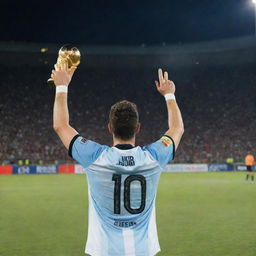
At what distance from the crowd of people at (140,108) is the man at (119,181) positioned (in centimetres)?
3748

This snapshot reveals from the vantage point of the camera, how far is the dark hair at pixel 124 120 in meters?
3.17

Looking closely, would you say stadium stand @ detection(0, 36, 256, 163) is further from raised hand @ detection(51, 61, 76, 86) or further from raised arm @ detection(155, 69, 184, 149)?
raised hand @ detection(51, 61, 76, 86)

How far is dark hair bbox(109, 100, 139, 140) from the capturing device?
3170 millimetres

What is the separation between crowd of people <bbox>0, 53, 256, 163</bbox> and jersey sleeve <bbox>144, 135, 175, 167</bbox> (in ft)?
123

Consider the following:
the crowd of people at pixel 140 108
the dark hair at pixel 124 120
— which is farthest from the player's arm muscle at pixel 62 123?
the crowd of people at pixel 140 108

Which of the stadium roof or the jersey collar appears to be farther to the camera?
the stadium roof

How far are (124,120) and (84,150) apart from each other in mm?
320

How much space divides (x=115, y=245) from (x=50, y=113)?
1725 inches

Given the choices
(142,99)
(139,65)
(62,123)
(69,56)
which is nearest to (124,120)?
(62,123)

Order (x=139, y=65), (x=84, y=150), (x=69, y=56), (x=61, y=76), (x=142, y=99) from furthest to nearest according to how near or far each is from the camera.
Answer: (x=139, y=65) < (x=142, y=99) < (x=69, y=56) < (x=61, y=76) < (x=84, y=150)

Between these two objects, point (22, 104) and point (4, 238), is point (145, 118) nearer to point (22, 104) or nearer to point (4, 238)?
point (22, 104)

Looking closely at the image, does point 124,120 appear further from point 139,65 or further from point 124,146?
point 139,65

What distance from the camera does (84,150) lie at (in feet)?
10.4

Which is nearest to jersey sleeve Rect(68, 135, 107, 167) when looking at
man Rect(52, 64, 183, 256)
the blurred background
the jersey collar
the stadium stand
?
man Rect(52, 64, 183, 256)
